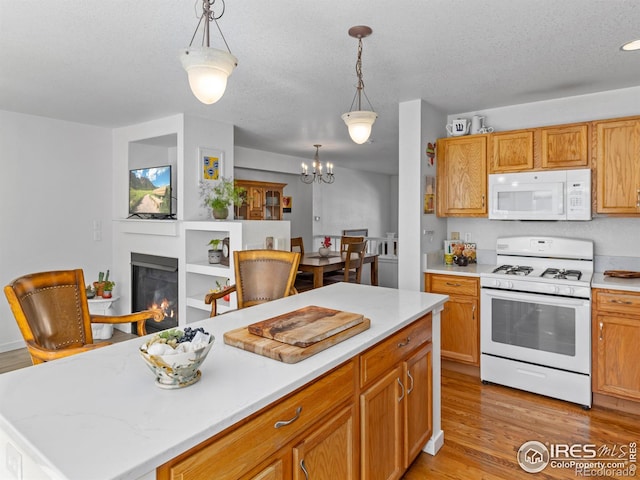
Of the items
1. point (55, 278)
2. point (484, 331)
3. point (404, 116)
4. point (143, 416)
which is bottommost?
point (484, 331)

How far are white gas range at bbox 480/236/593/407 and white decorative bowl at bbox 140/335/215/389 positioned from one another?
281 centimetres

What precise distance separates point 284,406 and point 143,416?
383 millimetres

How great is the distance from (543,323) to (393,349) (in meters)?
1.94

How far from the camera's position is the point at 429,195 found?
374 cm

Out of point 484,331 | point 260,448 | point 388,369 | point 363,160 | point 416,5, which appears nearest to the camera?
point 260,448

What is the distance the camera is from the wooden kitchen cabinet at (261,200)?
658cm

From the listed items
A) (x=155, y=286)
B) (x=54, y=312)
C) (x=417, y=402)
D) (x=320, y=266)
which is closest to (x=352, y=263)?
(x=320, y=266)

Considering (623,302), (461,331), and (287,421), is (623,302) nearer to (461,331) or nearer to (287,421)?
(461,331)

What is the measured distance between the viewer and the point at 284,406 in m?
1.15

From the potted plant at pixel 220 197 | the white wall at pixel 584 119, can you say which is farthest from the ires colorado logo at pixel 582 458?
the potted plant at pixel 220 197

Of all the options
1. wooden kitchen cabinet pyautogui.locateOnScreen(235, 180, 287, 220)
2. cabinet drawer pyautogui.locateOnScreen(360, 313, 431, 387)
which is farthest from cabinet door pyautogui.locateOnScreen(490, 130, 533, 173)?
wooden kitchen cabinet pyautogui.locateOnScreen(235, 180, 287, 220)

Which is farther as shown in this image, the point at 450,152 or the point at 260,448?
the point at 450,152

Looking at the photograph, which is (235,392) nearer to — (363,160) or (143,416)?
(143,416)

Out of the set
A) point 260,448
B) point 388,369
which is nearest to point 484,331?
point 388,369
